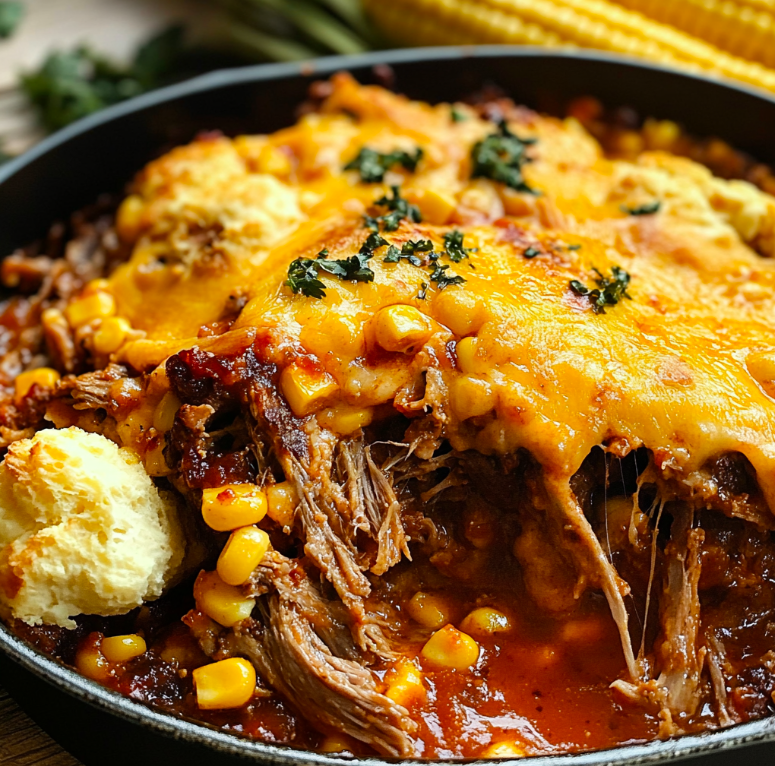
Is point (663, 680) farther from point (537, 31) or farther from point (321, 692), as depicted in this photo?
point (537, 31)

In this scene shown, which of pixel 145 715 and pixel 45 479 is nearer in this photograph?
pixel 145 715

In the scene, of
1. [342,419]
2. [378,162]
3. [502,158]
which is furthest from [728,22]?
[342,419]

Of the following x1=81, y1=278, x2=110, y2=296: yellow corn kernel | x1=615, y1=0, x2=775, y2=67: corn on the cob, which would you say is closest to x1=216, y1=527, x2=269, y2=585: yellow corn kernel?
x1=81, y1=278, x2=110, y2=296: yellow corn kernel

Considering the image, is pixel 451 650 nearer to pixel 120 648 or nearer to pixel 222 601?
pixel 222 601

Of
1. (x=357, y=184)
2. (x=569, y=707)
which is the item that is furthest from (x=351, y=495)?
(x=357, y=184)

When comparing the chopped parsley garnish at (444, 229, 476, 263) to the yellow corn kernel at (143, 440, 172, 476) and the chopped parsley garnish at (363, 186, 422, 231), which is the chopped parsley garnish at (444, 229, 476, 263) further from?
the yellow corn kernel at (143, 440, 172, 476)

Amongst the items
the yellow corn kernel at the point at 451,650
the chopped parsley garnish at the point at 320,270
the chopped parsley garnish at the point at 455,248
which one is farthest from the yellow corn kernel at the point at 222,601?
the chopped parsley garnish at the point at 455,248
